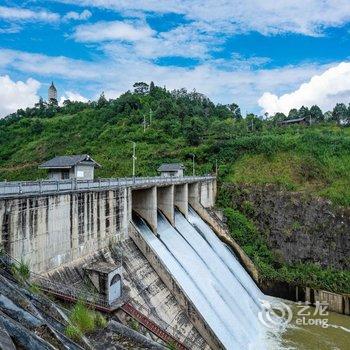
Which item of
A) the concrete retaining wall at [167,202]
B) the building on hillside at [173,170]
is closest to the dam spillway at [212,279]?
the concrete retaining wall at [167,202]

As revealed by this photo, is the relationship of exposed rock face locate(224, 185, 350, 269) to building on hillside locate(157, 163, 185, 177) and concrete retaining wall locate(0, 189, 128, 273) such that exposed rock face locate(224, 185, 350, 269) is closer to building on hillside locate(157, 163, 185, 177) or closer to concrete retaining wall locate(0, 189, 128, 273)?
building on hillside locate(157, 163, 185, 177)

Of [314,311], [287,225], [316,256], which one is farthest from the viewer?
[287,225]

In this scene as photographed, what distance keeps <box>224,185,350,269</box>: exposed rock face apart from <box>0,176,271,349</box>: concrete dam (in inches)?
291

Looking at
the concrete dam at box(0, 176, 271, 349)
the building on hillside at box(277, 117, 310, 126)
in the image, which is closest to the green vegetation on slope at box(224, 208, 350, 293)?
the concrete dam at box(0, 176, 271, 349)

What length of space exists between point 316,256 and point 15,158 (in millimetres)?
61017

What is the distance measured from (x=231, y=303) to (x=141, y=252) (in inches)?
288

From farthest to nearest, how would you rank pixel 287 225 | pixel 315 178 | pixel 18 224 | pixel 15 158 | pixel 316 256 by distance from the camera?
pixel 15 158 → pixel 315 178 → pixel 287 225 → pixel 316 256 → pixel 18 224

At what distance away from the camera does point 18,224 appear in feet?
44.4

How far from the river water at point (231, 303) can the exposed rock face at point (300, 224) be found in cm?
600

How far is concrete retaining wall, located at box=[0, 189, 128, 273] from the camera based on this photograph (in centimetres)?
1335

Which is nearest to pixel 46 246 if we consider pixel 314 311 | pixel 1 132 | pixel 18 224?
pixel 18 224

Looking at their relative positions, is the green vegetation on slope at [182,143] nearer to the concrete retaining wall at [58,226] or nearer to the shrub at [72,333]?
the concrete retaining wall at [58,226]

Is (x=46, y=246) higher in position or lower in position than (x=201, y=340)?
higher

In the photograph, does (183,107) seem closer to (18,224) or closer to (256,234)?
(256,234)
